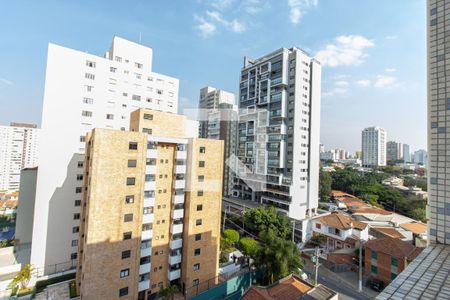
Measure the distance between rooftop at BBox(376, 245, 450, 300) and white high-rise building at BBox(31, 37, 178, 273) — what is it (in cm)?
2207

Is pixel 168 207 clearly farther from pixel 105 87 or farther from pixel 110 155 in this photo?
pixel 105 87

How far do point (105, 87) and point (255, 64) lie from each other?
24326mm

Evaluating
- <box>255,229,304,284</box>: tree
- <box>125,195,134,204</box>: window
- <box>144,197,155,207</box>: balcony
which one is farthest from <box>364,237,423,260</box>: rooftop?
<box>125,195,134,204</box>: window

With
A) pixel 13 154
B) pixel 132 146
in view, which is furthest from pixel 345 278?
pixel 13 154

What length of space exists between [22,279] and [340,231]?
2785 centimetres

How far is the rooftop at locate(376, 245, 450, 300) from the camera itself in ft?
14.6

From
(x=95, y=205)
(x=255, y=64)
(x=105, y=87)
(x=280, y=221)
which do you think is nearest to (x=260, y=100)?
(x=255, y=64)

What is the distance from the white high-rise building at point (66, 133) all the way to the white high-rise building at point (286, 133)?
20509 mm

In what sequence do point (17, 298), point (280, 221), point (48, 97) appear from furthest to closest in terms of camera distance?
1. point (280, 221)
2. point (48, 97)
3. point (17, 298)

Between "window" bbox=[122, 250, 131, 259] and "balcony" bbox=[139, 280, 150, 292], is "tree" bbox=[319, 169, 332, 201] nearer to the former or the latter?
"balcony" bbox=[139, 280, 150, 292]

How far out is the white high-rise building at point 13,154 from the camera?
170 feet

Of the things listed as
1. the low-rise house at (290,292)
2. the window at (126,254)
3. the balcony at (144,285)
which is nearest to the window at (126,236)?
the window at (126,254)

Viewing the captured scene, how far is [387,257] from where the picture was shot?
17625mm

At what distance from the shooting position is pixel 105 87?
21359 mm
